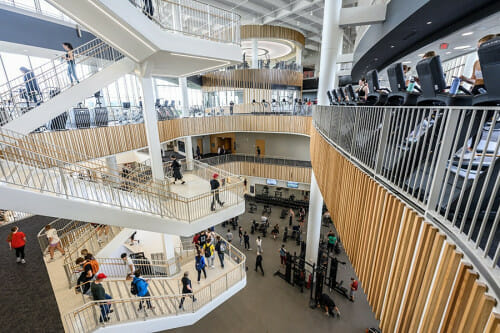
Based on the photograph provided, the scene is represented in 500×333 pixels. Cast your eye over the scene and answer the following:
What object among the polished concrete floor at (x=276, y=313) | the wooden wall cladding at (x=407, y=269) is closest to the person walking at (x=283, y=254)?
the polished concrete floor at (x=276, y=313)

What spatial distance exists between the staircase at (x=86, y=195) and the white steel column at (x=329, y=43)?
594 cm

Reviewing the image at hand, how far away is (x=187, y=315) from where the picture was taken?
771 cm

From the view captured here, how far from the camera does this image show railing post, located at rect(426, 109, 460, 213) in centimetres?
195

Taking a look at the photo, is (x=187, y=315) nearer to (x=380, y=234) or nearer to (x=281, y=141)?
(x=380, y=234)

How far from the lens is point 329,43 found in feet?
30.3

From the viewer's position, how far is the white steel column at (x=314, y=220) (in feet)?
36.6

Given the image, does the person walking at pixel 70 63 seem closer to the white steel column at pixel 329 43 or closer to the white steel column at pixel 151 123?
the white steel column at pixel 151 123

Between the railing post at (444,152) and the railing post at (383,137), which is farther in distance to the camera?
the railing post at (383,137)

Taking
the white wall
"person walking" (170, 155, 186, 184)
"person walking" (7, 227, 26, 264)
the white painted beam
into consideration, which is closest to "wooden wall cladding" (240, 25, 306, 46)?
the white wall

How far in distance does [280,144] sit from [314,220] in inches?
437

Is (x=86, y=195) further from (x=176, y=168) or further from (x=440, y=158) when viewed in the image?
(x=440, y=158)

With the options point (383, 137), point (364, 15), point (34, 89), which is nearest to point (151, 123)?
point (34, 89)

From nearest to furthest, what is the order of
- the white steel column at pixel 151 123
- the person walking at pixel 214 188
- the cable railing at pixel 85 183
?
the cable railing at pixel 85 183, the white steel column at pixel 151 123, the person walking at pixel 214 188

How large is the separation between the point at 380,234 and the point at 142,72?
28.9 ft
